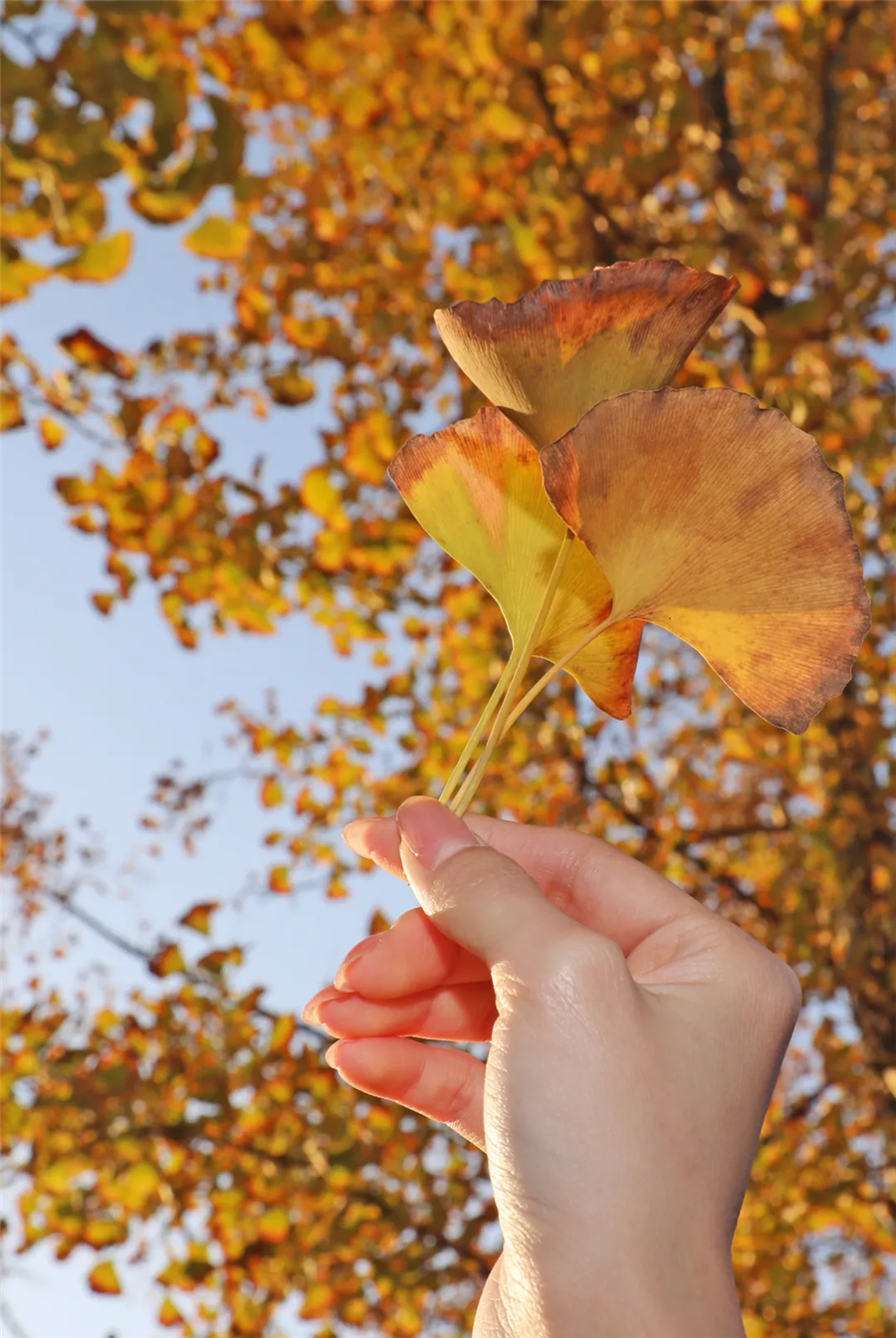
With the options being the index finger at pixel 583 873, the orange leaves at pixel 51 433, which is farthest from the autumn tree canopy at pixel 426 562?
the index finger at pixel 583 873

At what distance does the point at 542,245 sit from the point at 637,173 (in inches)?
16.7

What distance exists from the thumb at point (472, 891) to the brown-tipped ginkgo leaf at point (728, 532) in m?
0.32

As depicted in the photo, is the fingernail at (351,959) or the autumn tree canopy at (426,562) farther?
the autumn tree canopy at (426,562)

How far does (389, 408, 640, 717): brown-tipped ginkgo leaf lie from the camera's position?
1.20 m

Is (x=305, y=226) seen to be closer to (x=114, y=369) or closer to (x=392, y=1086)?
(x=114, y=369)

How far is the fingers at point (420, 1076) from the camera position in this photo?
1.34m

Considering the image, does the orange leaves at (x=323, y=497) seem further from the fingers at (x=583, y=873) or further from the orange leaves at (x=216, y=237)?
the fingers at (x=583, y=873)

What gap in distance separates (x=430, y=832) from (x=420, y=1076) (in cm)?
45

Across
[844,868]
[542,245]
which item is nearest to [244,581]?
[542,245]

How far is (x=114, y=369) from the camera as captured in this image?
350 cm

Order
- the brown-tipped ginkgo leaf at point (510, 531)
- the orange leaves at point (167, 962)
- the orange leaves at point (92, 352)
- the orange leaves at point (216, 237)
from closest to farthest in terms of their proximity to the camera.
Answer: the brown-tipped ginkgo leaf at point (510, 531) → the orange leaves at point (216, 237) → the orange leaves at point (92, 352) → the orange leaves at point (167, 962)

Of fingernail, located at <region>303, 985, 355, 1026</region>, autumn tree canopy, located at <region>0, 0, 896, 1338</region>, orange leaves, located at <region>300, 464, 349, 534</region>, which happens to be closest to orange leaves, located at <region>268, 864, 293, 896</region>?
autumn tree canopy, located at <region>0, 0, 896, 1338</region>

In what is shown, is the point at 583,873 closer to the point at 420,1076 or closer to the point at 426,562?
the point at 420,1076

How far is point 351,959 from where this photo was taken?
1.25m
